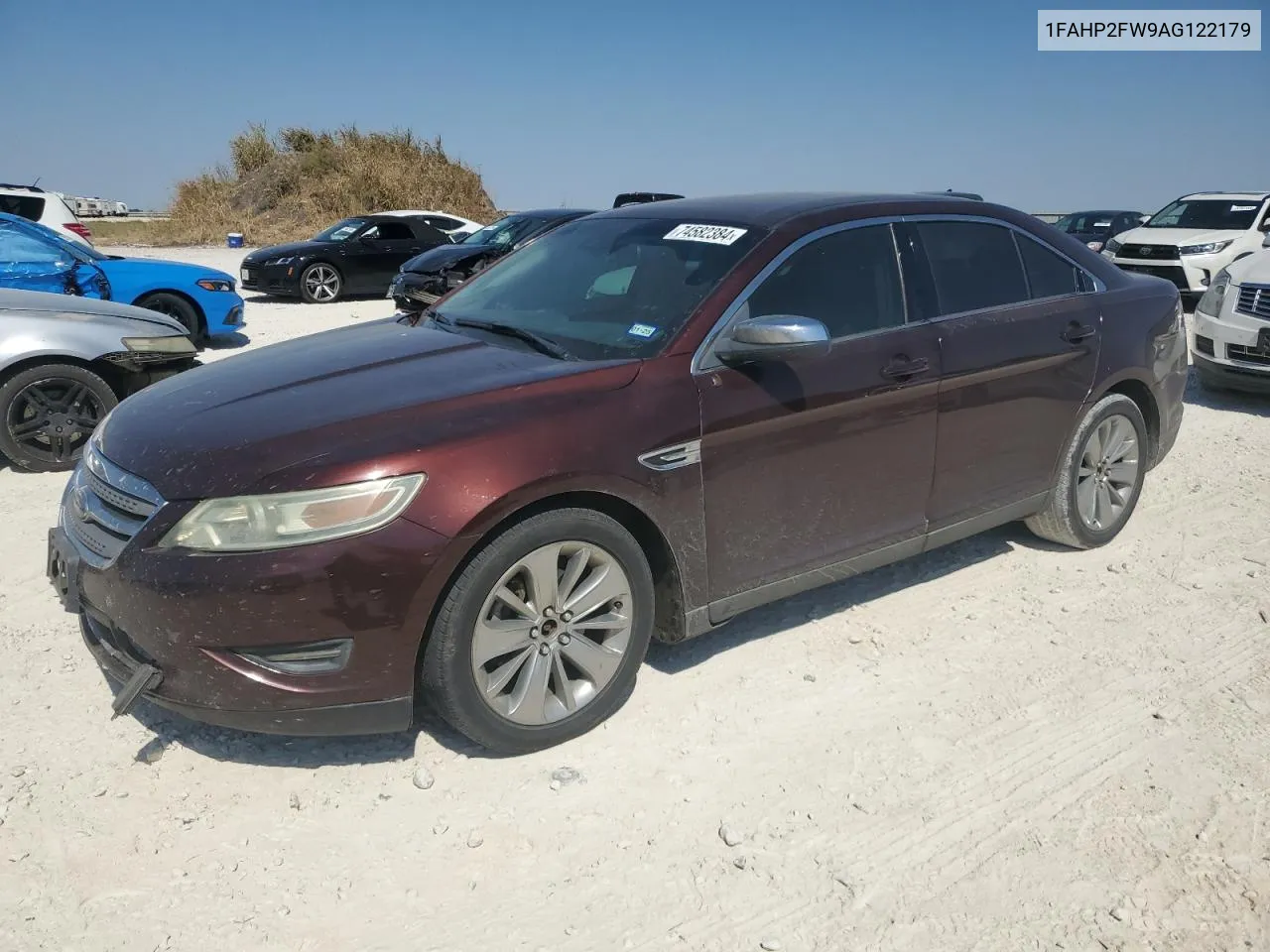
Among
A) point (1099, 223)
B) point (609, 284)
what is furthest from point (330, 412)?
point (1099, 223)

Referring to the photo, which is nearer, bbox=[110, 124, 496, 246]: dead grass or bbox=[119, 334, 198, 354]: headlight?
bbox=[119, 334, 198, 354]: headlight

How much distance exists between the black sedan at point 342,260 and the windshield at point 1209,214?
1220cm

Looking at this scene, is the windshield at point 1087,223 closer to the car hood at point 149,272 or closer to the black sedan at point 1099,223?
the black sedan at point 1099,223

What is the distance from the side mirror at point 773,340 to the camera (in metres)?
3.25

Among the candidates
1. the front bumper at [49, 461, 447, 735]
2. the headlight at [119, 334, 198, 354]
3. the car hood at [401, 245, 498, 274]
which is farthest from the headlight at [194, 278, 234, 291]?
the front bumper at [49, 461, 447, 735]

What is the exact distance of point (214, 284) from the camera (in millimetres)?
10305

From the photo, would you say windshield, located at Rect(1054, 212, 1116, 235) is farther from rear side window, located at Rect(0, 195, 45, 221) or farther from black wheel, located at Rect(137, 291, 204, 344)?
rear side window, located at Rect(0, 195, 45, 221)

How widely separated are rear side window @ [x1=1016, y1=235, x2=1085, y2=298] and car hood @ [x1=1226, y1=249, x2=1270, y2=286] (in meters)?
4.51

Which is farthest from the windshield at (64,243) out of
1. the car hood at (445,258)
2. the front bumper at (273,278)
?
the front bumper at (273,278)

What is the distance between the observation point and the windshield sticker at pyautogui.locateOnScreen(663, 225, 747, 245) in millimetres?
3699

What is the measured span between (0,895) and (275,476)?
4.17 feet

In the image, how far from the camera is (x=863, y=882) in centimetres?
264

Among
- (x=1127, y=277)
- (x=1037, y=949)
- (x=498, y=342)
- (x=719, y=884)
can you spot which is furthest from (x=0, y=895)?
(x=1127, y=277)

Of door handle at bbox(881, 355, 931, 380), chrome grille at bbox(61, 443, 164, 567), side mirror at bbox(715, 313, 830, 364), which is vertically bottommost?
chrome grille at bbox(61, 443, 164, 567)
